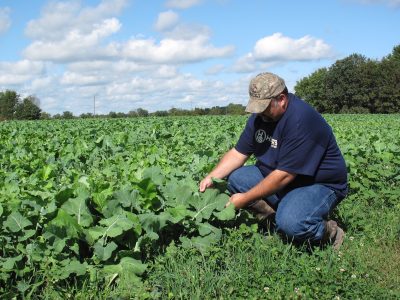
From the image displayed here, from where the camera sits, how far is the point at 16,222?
3.64 metres

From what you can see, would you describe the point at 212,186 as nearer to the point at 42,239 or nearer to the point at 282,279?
the point at 282,279

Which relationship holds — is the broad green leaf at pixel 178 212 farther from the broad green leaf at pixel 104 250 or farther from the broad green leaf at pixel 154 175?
the broad green leaf at pixel 104 250

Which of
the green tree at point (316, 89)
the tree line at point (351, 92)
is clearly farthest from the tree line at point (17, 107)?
the green tree at point (316, 89)

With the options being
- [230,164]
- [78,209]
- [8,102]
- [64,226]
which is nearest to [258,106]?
[230,164]

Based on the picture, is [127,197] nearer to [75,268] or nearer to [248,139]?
[75,268]

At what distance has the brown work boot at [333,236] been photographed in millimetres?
4777

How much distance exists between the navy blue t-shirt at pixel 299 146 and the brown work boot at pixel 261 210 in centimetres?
24

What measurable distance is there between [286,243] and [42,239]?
2250 millimetres

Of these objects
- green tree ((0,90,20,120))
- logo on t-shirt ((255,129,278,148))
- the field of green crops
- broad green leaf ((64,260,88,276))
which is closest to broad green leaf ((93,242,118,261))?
the field of green crops

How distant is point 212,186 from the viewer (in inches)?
193

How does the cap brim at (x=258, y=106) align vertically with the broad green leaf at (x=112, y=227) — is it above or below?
above

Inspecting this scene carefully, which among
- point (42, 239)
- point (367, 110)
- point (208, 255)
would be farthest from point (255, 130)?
point (367, 110)

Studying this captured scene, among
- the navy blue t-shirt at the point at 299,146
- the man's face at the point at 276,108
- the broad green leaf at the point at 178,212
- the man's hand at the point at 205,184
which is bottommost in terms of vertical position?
the broad green leaf at the point at 178,212

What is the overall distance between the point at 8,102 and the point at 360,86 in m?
60.9
